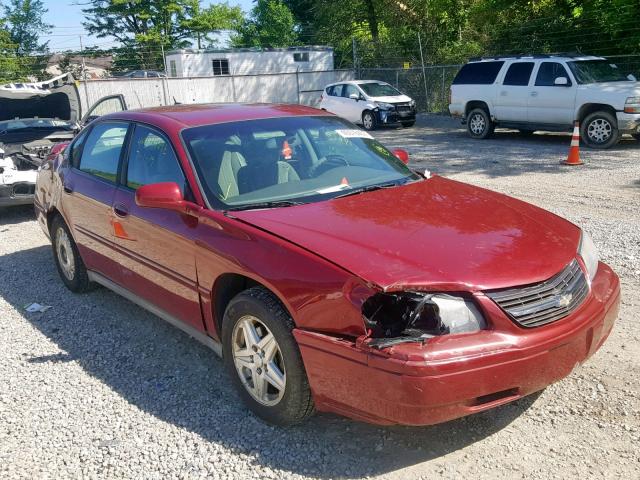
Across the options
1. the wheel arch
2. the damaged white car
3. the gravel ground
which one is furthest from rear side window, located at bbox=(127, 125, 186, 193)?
the wheel arch

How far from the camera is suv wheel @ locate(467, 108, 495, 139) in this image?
51.7 ft

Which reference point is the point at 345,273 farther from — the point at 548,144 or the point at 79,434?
the point at 548,144

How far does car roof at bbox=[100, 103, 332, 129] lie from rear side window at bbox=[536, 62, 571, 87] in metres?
10.7

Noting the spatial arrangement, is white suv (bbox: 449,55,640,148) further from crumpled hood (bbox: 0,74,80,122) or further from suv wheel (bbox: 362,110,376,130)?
crumpled hood (bbox: 0,74,80,122)

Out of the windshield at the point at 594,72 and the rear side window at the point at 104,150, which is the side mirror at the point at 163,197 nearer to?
the rear side window at the point at 104,150

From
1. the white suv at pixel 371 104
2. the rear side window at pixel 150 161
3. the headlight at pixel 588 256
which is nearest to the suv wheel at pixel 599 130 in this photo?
the white suv at pixel 371 104

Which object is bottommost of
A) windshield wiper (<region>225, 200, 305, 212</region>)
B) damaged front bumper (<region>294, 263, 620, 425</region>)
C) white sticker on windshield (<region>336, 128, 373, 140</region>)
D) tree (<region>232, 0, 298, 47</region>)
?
damaged front bumper (<region>294, 263, 620, 425</region>)

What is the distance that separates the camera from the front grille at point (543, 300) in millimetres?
2896

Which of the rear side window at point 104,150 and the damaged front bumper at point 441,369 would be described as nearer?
the damaged front bumper at point 441,369

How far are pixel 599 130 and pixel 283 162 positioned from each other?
435 inches

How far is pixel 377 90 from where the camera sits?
66.8 feet

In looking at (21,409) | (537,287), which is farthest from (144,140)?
(537,287)

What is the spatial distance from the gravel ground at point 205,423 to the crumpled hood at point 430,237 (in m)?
0.87

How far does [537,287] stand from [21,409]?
10.1 ft
